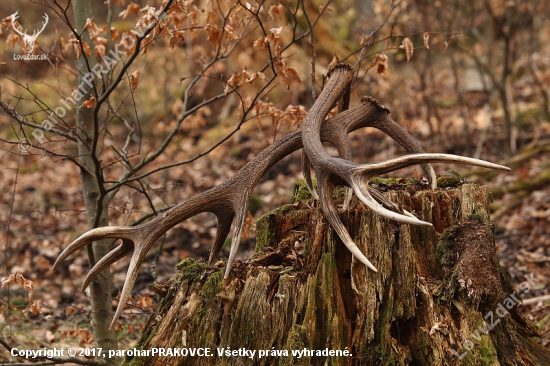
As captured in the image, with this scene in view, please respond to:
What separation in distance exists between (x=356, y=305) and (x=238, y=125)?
204cm

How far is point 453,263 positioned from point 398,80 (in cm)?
1164

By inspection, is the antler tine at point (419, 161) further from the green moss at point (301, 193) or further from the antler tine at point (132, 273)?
the antler tine at point (132, 273)

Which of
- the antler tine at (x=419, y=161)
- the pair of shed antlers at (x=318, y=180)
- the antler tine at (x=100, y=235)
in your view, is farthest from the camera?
the antler tine at (x=100, y=235)

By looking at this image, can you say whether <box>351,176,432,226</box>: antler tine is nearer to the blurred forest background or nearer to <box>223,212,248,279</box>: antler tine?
<box>223,212,248,279</box>: antler tine

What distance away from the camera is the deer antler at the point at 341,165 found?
9.95 feet

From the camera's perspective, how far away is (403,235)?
3611 millimetres

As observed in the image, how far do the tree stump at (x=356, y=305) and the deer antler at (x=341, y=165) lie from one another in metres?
0.27

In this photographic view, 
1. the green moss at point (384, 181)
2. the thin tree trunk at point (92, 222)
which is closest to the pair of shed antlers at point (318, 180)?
the green moss at point (384, 181)

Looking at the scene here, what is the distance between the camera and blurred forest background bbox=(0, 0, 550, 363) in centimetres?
495

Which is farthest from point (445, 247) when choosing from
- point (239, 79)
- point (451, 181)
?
point (239, 79)

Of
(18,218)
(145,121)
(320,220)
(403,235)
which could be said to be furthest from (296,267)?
(145,121)

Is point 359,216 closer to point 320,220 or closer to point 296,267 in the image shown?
point 320,220

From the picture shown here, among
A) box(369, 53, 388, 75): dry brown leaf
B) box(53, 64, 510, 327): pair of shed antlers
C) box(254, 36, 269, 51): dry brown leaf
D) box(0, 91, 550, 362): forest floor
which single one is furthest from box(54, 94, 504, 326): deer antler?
box(369, 53, 388, 75): dry brown leaf

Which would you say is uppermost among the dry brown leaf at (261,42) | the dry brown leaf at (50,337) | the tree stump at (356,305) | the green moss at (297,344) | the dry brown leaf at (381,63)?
the dry brown leaf at (381,63)
